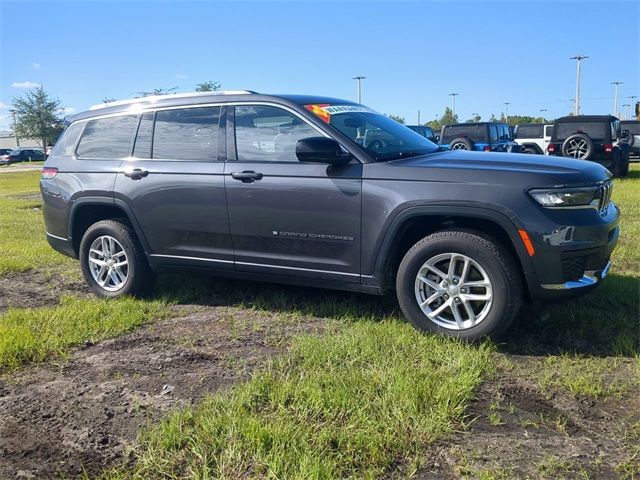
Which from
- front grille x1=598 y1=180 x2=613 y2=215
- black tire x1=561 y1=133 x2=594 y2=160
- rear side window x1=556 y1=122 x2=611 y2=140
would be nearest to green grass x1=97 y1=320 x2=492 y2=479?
front grille x1=598 y1=180 x2=613 y2=215

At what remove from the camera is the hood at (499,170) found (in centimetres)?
371

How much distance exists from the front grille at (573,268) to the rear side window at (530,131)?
21384 mm

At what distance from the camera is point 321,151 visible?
13.3ft

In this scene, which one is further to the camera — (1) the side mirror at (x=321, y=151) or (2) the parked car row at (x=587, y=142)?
(2) the parked car row at (x=587, y=142)

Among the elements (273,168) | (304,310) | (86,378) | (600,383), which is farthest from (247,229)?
(600,383)

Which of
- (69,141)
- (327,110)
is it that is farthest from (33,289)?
(327,110)

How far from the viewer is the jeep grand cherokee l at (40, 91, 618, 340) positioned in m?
3.74

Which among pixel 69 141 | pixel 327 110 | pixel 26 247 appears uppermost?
pixel 327 110

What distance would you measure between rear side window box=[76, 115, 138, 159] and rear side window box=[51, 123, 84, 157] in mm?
87

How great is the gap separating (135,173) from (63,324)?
4.62 feet

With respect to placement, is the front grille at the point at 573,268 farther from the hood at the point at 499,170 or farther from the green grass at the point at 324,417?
the green grass at the point at 324,417

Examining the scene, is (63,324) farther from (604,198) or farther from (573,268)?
(604,198)

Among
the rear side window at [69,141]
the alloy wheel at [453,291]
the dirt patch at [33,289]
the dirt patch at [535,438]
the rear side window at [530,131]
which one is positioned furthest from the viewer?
the rear side window at [530,131]

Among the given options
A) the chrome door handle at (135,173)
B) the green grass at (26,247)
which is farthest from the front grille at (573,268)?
the green grass at (26,247)
